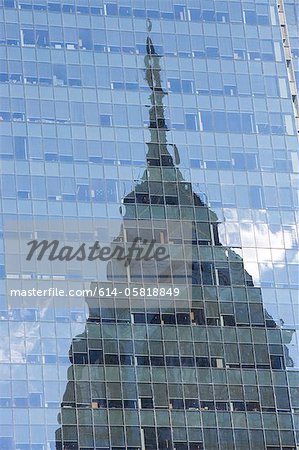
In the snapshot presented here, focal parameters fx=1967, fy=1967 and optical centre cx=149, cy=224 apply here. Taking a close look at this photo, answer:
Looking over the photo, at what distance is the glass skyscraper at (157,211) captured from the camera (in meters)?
170

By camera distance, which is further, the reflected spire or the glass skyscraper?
the reflected spire

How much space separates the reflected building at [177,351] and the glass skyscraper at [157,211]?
147mm

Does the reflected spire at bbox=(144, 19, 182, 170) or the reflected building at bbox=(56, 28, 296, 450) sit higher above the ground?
the reflected spire at bbox=(144, 19, 182, 170)

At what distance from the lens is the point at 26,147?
583ft

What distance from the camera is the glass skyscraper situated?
6693 inches

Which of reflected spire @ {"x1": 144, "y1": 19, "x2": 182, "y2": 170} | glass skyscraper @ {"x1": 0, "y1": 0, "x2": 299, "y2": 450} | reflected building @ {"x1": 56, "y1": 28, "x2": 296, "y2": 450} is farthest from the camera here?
reflected spire @ {"x1": 144, "y1": 19, "x2": 182, "y2": 170}

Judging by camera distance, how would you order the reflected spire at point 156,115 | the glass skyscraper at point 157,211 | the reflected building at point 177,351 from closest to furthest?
the reflected building at point 177,351
the glass skyscraper at point 157,211
the reflected spire at point 156,115

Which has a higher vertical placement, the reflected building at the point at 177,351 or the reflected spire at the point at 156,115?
the reflected spire at the point at 156,115

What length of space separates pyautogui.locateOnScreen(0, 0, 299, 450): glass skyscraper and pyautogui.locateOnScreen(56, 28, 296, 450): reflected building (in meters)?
0.15

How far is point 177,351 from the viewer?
173125 mm

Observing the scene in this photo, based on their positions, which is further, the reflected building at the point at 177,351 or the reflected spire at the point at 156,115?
the reflected spire at the point at 156,115

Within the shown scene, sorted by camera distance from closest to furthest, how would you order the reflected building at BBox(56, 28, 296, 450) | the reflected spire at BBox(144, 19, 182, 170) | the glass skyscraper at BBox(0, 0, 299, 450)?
the reflected building at BBox(56, 28, 296, 450)
the glass skyscraper at BBox(0, 0, 299, 450)
the reflected spire at BBox(144, 19, 182, 170)

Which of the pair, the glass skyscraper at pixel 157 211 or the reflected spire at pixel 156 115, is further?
the reflected spire at pixel 156 115

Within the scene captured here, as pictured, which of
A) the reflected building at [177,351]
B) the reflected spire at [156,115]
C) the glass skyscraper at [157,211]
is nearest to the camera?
the reflected building at [177,351]
